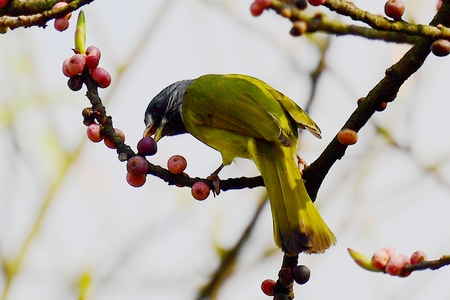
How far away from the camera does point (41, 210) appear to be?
562cm

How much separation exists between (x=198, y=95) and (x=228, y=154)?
2.42 feet

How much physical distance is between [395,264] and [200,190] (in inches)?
47.7

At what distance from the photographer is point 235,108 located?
4922 millimetres

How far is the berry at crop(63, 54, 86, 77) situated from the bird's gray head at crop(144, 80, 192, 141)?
2281mm

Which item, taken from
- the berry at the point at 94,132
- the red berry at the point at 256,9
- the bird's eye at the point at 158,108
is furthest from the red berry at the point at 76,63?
the bird's eye at the point at 158,108

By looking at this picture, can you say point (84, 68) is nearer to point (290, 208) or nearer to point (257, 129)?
point (290, 208)

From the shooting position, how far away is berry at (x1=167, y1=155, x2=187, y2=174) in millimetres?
3189

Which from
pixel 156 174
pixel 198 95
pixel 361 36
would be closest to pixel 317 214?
pixel 156 174

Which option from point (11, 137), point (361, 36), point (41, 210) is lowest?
point (361, 36)

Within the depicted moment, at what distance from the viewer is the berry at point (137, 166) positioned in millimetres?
3057

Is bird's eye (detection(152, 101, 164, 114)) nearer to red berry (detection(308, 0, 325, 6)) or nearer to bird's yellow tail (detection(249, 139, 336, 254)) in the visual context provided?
bird's yellow tail (detection(249, 139, 336, 254))

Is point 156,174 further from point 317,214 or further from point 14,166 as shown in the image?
point 14,166

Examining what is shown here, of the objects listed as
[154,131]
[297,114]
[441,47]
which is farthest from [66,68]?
[154,131]

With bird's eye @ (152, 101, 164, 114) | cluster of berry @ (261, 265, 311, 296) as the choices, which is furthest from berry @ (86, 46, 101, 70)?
bird's eye @ (152, 101, 164, 114)
